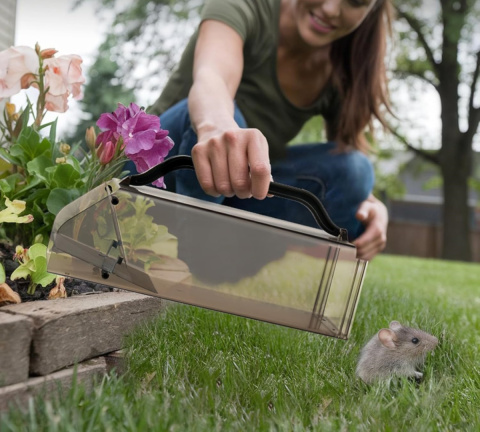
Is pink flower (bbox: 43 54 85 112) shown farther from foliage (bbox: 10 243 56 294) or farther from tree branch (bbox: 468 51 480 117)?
tree branch (bbox: 468 51 480 117)

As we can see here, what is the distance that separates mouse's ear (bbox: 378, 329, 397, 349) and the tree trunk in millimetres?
9498

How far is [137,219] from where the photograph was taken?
3.60 ft

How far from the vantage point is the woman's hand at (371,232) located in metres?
2.13

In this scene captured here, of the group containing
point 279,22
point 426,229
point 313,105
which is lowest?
point 426,229

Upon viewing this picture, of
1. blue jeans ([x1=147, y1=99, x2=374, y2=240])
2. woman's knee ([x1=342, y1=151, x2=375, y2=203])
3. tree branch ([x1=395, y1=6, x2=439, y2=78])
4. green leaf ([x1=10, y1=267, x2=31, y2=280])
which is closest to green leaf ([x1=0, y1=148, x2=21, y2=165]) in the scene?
green leaf ([x1=10, y1=267, x2=31, y2=280])

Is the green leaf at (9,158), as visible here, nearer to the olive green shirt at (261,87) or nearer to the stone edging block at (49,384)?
the stone edging block at (49,384)

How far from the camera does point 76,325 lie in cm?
106

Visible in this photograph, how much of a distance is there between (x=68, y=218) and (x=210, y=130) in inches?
18.8

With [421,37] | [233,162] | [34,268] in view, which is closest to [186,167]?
[233,162]

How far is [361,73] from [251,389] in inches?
71.6

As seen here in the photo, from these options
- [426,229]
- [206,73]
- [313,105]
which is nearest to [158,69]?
[313,105]

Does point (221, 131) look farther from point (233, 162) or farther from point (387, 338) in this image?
point (387, 338)

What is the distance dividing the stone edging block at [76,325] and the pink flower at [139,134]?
1.13 ft

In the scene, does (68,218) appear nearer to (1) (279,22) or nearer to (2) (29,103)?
(2) (29,103)
